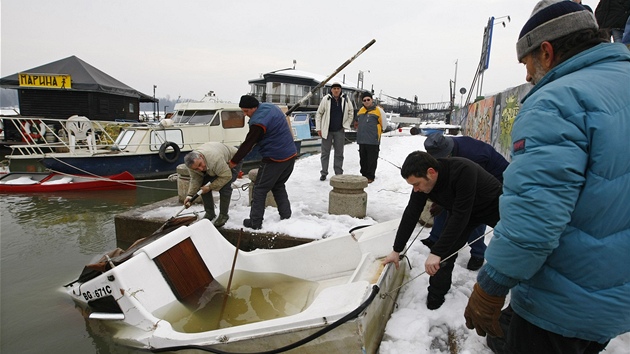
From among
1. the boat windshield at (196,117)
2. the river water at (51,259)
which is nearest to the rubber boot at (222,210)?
the river water at (51,259)

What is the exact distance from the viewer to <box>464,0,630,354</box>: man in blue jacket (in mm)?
1229

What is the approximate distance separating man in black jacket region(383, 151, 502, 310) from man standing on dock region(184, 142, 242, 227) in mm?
2861

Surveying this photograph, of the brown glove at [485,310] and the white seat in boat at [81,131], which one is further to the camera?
the white seat in boat at [81,131]

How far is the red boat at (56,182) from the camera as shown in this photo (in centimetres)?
1023

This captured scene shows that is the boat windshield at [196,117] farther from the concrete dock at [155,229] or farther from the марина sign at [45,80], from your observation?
the марина sign at [45,80]

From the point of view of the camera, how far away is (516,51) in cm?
156

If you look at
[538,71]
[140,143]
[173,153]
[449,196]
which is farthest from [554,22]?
[140,143]

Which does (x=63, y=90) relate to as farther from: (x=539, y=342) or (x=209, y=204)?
(x=539, y=342)

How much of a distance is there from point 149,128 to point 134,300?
10778 mm

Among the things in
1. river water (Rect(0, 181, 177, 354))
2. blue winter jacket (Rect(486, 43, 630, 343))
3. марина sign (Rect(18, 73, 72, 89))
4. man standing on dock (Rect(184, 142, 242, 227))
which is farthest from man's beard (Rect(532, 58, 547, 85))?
марина sign (Rect(18, 73, 72, 89))

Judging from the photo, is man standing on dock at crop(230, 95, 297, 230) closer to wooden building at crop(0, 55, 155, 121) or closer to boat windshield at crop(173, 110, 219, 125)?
boat windshield at crop(173, 110, 219, 125)

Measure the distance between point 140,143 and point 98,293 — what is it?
400 inches

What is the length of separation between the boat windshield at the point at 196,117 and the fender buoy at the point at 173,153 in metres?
1.47

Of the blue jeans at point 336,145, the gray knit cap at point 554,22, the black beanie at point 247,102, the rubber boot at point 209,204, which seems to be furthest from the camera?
the blue jeans at point 336,145
